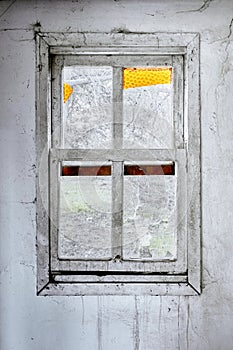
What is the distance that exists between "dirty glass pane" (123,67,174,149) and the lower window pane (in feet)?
0.62

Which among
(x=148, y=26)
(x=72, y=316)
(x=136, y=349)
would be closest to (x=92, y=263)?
(x=72, y=316)

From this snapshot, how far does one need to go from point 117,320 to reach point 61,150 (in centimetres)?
92

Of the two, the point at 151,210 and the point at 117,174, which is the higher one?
the point at 117,174

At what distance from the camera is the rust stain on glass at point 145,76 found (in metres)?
2.82

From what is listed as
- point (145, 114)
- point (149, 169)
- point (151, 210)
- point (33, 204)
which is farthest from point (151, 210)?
point (33, 204)

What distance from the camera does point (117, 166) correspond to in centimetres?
278

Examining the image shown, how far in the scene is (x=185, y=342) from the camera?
2.72m

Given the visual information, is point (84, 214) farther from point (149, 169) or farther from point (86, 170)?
point (149, 169)

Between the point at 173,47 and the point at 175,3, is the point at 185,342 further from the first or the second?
the point at 175,3

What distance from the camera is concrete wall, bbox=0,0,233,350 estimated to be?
2.71 meters

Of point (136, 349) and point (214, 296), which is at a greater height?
point (214, 296)

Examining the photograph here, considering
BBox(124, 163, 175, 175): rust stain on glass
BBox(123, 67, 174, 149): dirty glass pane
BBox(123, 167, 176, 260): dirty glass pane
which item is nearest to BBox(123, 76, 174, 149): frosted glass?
BBox(123, 67, 174, 149): dirty glass pane

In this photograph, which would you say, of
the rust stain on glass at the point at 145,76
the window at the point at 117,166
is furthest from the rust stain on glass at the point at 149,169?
the rust stain on glass at the point at 145,76

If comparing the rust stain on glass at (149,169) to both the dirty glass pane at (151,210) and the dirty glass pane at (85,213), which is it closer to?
the dirty glass pane at (151,210)
